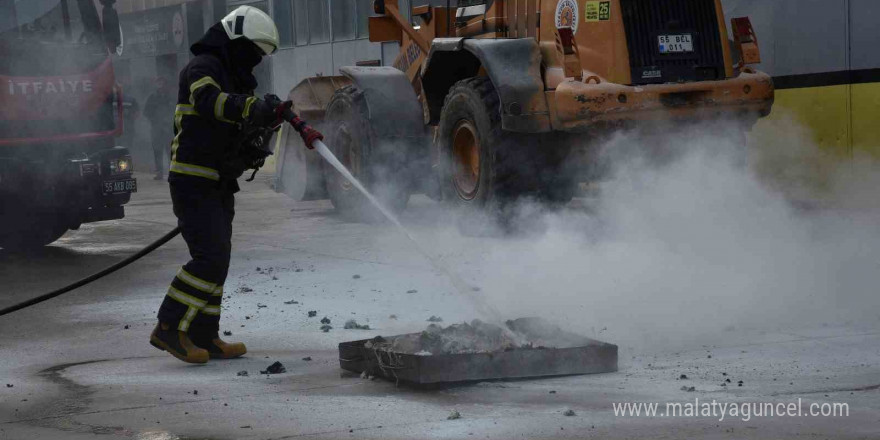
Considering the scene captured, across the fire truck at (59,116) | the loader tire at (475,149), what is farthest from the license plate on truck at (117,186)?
the loader tire at (475,149)

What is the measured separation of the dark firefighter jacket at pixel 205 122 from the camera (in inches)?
252

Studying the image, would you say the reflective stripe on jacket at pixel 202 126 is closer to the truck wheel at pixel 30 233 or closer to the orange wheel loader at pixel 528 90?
the orange wheel loader at pixel 528 90

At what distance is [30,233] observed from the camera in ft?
38.7

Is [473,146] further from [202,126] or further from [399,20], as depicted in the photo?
[202,126]

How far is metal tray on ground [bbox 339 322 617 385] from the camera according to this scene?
550 centimetres

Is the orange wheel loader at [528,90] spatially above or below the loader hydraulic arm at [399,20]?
below

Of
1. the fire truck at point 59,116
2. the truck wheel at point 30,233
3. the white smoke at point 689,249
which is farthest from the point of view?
the truck wheel at point 30,233

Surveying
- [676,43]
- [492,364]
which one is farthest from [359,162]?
[492,364]

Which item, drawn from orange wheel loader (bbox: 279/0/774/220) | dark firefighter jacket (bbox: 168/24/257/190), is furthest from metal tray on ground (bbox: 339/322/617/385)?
orange wheel loader (bbox: 279/0/774/220)

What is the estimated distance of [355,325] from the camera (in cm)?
729

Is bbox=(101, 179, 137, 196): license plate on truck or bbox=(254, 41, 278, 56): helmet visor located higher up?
bbox=(254, 41, 278, 56): helmet visor

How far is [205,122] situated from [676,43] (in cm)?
521

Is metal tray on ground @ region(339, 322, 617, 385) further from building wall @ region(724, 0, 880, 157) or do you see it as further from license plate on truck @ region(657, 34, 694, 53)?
building wall @ region(724, 0, 880, 157)

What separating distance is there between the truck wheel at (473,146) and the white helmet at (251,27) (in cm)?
476
